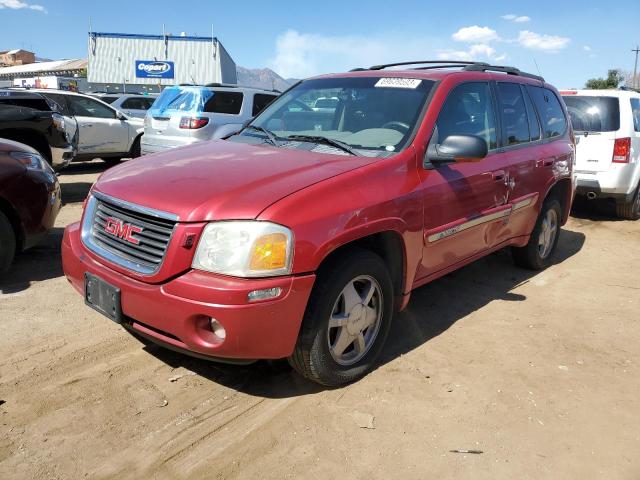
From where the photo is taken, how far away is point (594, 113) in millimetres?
7590

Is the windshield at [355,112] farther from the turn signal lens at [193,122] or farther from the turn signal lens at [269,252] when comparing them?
the turn signal lens at [193,122]

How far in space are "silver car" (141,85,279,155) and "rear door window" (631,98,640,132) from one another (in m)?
5.79

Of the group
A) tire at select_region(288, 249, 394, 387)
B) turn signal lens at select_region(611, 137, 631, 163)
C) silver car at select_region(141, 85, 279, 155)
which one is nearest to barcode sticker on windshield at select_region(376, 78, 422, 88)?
tire at select_region(288, 249, 394, 387)

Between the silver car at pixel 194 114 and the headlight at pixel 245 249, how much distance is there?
21.5ft

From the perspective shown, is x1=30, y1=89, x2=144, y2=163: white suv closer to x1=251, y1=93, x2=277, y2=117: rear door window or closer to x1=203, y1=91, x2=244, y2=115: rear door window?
x1=203, y1=91, x2=244, y2=115: rear door window

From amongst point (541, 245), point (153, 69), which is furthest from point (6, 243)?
point (153, 69)

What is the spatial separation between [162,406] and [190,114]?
6963 mm

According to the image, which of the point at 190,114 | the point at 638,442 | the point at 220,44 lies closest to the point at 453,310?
the point at 638,442

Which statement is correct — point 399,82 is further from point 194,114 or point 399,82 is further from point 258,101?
point 258,101

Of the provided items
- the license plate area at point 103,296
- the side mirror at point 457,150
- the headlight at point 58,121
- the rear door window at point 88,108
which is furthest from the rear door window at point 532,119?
the rear door window at point 88,108

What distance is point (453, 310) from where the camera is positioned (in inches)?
171

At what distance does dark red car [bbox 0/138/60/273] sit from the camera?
14.4 ft

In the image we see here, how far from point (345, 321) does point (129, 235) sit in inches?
48.3

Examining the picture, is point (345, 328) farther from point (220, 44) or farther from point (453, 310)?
point (220, 44)
